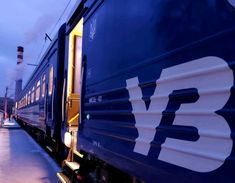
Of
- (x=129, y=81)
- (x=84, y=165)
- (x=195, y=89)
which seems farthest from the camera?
(x=84, y=165)

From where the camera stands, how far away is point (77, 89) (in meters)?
6.51

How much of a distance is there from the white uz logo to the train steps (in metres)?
3.12

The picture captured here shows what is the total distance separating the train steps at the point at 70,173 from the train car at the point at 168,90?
1.55m

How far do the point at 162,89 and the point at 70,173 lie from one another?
150 inches

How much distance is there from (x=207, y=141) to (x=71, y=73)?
4.83m

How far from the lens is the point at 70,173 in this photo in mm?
5832

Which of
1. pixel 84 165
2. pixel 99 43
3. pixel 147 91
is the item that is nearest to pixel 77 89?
pixel 84 165

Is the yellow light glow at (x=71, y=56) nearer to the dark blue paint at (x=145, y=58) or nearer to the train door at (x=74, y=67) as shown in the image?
the train door at (x=74, y=67)

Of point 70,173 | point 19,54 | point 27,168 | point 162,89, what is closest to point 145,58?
point 162,89

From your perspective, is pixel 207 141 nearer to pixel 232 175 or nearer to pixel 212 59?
pixel 232 175

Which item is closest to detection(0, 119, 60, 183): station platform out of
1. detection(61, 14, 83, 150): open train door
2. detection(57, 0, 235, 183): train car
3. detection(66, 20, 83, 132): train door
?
detection(61, 14, 83, 150): open train door

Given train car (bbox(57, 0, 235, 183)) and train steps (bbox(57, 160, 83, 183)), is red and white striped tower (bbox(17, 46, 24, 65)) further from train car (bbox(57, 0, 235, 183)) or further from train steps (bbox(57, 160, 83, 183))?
train car (bbox(57, 0, 235, 183))

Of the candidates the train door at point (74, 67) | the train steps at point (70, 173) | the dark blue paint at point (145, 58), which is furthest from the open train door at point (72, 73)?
the dark blue paint at point (145, 58)

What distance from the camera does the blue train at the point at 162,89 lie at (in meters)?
1.78
